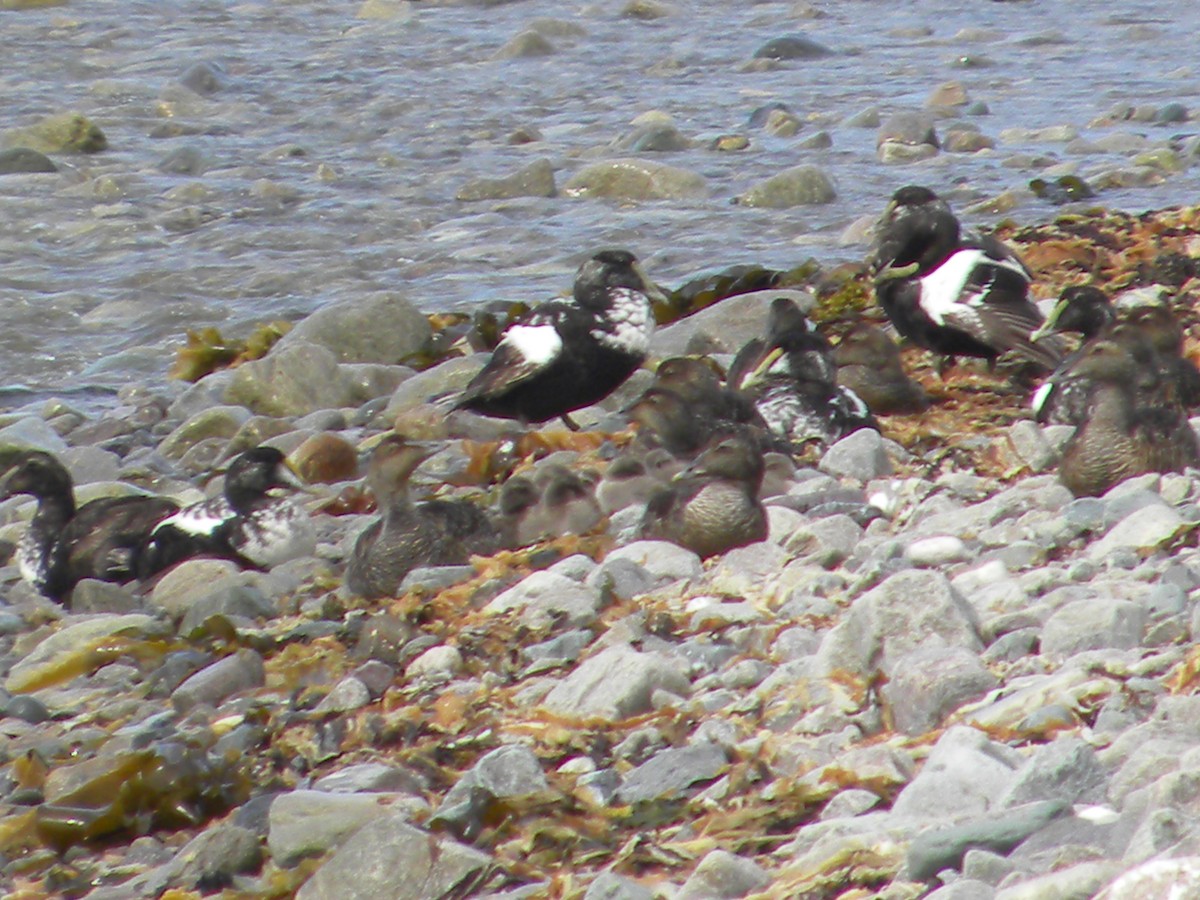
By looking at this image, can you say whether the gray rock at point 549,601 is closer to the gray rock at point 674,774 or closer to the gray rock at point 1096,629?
the gray rock at point 674,774

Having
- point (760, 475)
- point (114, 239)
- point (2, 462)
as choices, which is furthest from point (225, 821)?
point (114, 239)

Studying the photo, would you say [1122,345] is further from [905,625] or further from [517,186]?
[517,186]

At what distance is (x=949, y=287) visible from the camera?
754 centimetres

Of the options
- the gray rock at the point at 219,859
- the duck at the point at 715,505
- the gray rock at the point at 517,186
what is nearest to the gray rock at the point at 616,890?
the gray rock at the point at 219,859

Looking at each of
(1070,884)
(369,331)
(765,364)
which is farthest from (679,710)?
(369,331)

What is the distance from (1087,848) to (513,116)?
533 inches

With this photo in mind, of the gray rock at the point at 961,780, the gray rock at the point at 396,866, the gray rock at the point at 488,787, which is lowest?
the gray rock at the point at 488,787

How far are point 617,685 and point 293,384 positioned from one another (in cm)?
495

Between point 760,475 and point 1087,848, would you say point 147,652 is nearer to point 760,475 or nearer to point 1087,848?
point 760,475

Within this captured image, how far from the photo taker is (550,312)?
7789 millimetres

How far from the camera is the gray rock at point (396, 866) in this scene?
385 centimetres

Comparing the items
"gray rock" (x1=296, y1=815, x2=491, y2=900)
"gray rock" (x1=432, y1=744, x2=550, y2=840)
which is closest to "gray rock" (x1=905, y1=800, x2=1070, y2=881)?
"gray rock" (x1=296, y1=815, x2=491, y2=900)

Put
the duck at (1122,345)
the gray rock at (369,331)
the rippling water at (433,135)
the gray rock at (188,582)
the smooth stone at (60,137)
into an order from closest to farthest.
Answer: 1. the duck at (1122,345)
2. the gray rock at (188,582)
3. the gray rock at (369,331)
4. the rippling water at (433,135)
5. the smooth stone at (60,137)

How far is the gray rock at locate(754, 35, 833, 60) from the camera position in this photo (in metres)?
17.8
